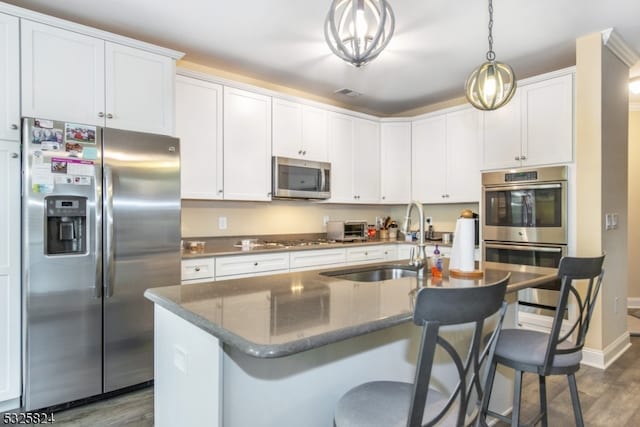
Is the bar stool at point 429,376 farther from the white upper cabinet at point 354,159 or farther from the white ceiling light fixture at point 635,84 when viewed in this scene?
the white ceiling light fixture at point 635,84

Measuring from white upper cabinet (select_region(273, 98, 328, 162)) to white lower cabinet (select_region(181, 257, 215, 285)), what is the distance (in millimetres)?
1316

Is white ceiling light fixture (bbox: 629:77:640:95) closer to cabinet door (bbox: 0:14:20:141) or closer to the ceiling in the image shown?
the ceiling

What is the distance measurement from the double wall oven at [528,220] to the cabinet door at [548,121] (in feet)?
0.47

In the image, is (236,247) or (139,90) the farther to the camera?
(236,247)

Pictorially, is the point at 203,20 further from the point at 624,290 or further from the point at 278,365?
the point at 624,290

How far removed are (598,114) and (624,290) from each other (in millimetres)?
1614

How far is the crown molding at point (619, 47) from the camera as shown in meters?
2.81

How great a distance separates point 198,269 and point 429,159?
293 centimetres

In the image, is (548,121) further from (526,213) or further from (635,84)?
(635,84)

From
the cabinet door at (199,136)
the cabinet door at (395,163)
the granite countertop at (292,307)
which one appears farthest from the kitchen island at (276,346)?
the cabinet door at (395,163)

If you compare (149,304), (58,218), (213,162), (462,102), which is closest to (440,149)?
(462,102)

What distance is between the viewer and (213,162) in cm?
330

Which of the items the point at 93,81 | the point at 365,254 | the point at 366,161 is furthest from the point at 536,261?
the point at 93,81

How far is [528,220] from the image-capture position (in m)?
3.36
